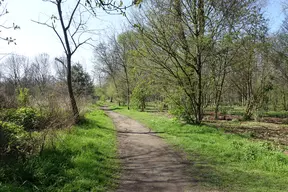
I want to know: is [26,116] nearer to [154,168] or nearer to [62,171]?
[62,171]

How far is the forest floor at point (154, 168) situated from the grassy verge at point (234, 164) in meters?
0.34

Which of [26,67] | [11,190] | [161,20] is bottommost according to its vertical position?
[11,190]

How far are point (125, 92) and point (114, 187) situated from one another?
32.6 m

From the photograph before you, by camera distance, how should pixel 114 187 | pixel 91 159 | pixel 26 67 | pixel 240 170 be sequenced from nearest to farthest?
1. pixel 114 187
2. pixel 240 170
3. pixel 91 159
4. pixel 26 67

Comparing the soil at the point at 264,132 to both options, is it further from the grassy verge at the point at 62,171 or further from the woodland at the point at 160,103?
the grassy verge at the point at 62,171

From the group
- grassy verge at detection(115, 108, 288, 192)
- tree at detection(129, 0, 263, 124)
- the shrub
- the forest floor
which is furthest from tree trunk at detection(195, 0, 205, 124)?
the shrub

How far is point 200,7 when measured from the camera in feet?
36.7

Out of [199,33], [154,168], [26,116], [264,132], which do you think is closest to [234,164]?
[154,168]

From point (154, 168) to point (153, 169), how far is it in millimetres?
84

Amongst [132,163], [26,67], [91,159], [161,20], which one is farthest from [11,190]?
[26,67]

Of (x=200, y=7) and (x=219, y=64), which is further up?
(x=200, y=7)

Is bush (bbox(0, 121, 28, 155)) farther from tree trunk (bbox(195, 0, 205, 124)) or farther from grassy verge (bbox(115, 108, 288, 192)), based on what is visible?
tree trunk (bbox(195, 0, 205, 124))

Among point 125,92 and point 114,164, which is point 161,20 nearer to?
point 114,164

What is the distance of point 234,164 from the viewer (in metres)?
6.31
